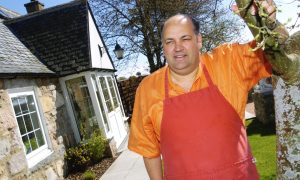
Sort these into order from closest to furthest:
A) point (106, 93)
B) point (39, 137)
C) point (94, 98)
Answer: point (39, 137)
point (94, 98)
point (106, 93)

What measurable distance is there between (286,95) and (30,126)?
24.7ft

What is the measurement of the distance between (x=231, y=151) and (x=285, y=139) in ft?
1.19

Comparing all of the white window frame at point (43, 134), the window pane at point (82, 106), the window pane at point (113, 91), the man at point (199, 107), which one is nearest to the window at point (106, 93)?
the window pane at point (113, 91)

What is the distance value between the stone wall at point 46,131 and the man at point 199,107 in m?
5.18

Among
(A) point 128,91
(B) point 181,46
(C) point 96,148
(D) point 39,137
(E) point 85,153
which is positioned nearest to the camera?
(B) point 181,46

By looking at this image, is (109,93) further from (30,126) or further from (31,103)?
(30,126)

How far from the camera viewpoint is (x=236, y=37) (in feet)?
78.5

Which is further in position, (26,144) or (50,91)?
(50,91)

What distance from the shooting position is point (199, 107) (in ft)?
7.55

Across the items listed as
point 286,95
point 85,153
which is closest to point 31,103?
point 85,153

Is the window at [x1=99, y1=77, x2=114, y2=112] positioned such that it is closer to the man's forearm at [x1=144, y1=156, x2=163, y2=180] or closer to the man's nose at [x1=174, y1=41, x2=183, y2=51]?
the man's forearm at [x1=144, y1=156, x2=163, y2=180]

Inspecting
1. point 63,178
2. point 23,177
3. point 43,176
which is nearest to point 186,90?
point 23,177

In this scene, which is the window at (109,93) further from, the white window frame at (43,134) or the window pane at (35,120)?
the window pane at (35,120)

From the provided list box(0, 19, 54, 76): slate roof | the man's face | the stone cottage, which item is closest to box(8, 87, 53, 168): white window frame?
the stone cottage
